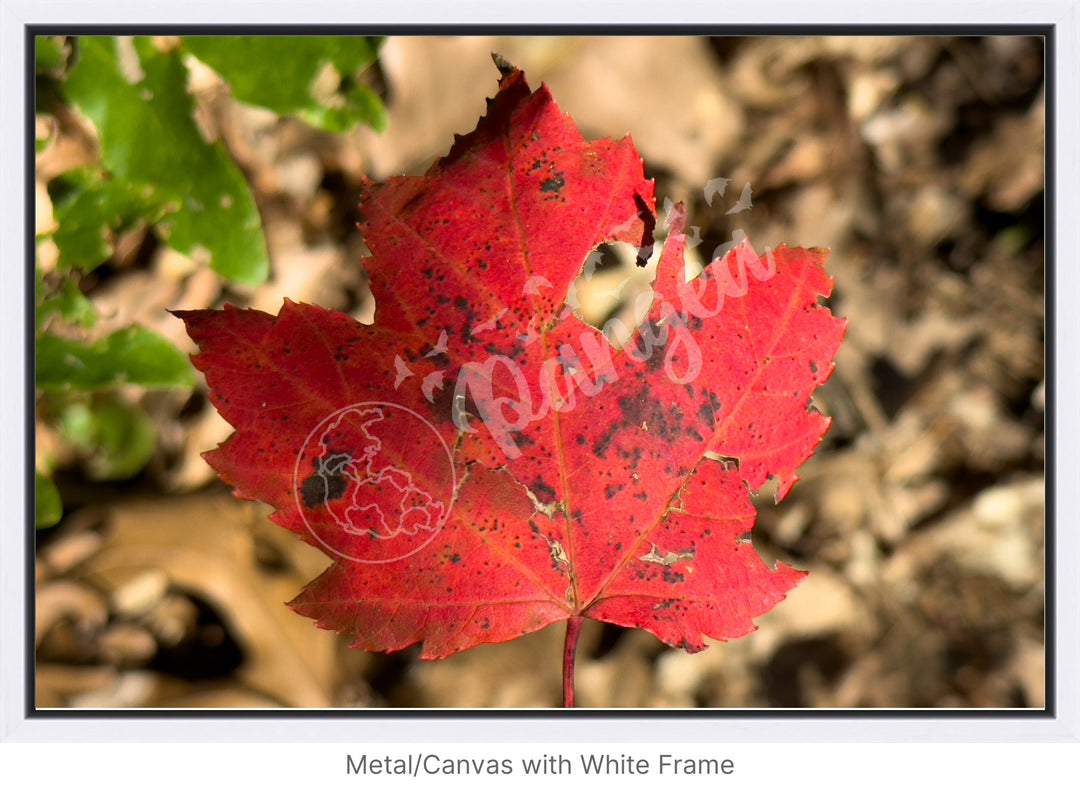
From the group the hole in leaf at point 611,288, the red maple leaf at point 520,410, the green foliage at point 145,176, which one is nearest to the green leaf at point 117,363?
the green foliage at point 145,176

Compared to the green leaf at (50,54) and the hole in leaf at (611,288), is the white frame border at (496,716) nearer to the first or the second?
the green leaf at (50,54)

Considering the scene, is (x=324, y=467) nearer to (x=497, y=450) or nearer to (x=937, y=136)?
(x=497, y=450)

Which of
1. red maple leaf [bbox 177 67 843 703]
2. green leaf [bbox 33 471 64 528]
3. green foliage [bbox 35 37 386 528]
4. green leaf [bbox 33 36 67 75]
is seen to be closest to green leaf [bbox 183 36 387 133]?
green foliage [bbox 35 37 386 528]

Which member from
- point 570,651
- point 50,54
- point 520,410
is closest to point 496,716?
point 570,651

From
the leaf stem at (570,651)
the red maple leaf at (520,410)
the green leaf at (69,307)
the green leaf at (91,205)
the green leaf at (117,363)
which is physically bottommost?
the leaf stem at (570,651)

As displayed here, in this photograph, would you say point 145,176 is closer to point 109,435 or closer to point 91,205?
point 91,205
